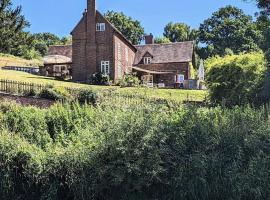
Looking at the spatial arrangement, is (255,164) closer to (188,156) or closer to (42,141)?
(188,156)

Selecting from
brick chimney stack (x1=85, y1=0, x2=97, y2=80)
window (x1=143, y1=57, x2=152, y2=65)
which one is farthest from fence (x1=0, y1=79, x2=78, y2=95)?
window (x1=143, y1=57, x2=152, y2=65)

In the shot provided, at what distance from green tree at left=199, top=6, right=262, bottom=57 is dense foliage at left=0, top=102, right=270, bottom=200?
2687 inches

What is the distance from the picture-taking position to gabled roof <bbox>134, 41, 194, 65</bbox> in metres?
59.2

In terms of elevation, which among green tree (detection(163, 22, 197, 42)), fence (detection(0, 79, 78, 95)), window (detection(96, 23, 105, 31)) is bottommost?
fence (detection(0, 79, 78, 95))

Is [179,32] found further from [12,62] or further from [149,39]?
[12,62]

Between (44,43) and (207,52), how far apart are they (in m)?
32.3

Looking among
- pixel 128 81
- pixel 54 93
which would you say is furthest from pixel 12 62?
pixel 54 93

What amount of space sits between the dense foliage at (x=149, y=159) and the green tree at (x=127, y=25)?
73.3 meters

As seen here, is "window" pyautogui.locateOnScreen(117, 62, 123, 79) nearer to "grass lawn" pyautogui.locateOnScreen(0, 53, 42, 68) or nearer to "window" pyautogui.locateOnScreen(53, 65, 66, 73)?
"window" pyautogui.locateOnScreen(53, 65, 66, 73)

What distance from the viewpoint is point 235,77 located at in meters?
25.1

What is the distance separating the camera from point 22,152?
13.4 m

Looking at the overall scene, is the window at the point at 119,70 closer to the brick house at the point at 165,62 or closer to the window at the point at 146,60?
the brick house at the point at 165,62

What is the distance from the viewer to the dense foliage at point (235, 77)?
23.2m

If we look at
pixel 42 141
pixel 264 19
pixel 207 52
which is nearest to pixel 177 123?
pixel 42 141
